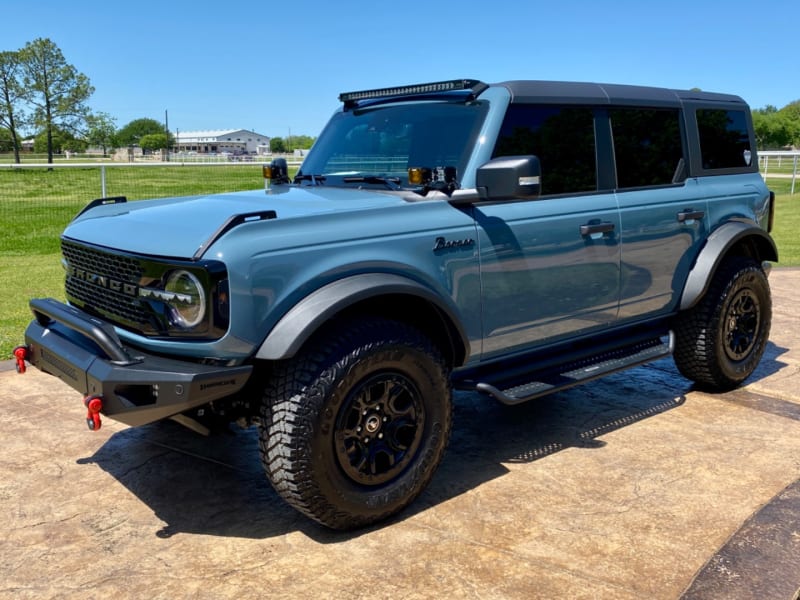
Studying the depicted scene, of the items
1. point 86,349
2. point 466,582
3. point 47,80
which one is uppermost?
point 47,80

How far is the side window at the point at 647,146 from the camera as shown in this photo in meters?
4.61

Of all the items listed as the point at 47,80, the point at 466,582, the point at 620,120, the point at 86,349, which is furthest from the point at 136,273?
the point at 47,80

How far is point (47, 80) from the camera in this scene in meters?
60.8

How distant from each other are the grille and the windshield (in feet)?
4.51

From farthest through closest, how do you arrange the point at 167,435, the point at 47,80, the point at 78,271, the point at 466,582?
the point at 47,80, the point at 167,435, the point at 78,271, the point at 466,582

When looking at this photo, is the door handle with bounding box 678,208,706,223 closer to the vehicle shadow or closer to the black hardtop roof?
the black hardtop roof

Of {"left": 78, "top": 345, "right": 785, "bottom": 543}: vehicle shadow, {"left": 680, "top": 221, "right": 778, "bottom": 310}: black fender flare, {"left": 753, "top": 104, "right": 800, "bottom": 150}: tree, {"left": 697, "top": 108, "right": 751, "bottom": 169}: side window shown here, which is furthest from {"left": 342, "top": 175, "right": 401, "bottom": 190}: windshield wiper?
{"left": 753, "top": 104, "right": 800, "bottom": 150}: tree

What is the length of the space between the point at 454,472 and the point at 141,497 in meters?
1.55

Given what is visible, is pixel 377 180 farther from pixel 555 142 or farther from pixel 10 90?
pixel 10 90

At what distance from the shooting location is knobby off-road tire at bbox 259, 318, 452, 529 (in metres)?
3.15

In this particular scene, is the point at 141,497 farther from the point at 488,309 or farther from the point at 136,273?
the point at 488,309

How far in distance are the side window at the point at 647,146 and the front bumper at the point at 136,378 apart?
8.83 feet

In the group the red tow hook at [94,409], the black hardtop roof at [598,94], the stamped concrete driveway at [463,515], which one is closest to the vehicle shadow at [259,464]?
the stamped concrete driveway at [463,515]

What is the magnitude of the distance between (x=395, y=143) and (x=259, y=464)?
6.19 feet
